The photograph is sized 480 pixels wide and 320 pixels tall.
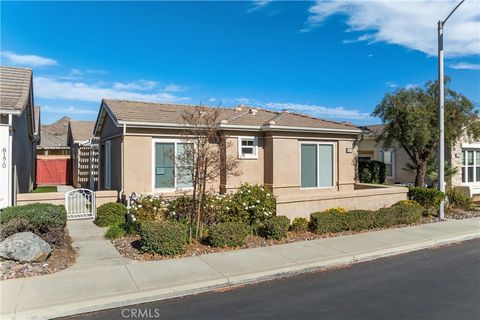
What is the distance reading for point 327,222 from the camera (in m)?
10.6

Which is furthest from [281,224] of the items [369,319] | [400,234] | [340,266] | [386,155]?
[386,155]

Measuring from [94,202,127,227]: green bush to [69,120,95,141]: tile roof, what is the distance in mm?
15648

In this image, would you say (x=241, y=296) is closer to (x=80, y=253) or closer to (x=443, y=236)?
(x=80, y=253)

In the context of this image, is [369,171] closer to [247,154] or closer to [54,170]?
[247,154]

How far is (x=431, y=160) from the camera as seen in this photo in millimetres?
18234

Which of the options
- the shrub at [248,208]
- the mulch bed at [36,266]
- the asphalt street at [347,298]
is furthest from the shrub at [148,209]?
the asphalt street at [347,298]

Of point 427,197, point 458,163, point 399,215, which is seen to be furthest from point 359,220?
point 458,163

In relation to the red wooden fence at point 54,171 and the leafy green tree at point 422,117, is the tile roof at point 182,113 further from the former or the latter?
the red wooden fence at point 54,171

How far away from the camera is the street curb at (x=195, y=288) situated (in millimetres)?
5488

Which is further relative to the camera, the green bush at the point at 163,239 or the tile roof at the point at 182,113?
the tile roof at the point at 182,113

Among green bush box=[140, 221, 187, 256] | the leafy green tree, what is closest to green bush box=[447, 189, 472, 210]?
the leafy green tree

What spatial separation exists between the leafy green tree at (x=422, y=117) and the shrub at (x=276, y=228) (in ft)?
25.6

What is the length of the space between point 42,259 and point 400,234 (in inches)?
364

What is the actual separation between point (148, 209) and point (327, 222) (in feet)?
16.7
